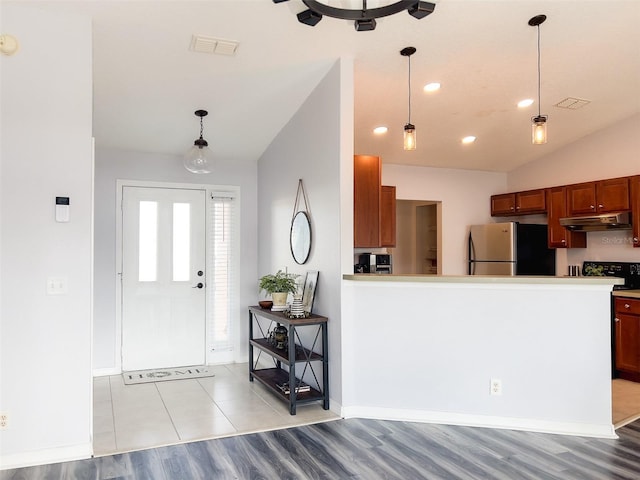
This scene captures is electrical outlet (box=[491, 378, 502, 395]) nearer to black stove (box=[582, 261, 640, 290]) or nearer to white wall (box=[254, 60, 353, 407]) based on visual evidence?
white wall (box=[254, 60, 353, 407])

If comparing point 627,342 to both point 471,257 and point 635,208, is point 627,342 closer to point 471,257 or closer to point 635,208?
point 635,208

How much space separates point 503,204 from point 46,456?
5691 millimetres

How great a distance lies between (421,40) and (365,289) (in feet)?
6.13

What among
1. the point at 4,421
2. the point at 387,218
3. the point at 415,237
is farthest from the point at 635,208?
the point at 4,421

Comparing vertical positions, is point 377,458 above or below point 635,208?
below

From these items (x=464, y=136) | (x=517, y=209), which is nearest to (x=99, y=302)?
(x=464, y=136)

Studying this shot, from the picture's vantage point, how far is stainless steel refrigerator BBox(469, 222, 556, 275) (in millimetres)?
5922

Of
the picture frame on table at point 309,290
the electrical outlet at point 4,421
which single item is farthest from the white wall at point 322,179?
the electrical outlet at point 4,421

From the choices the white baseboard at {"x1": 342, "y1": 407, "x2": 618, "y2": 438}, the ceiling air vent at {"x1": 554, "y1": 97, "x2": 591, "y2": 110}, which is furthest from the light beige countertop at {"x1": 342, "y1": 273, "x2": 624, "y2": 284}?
the ceiling air vent at {"x1": 554, "y1": 97, "x2": 591, "y2": 110}

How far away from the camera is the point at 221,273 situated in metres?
5.76

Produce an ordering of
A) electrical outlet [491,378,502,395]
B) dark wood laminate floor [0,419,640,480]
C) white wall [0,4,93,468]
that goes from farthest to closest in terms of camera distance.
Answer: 1. electrical outlet [491,378,502,395]
2. white wall [0,4,93,468]
3. dark wood laminate floor [0,419,640,480]

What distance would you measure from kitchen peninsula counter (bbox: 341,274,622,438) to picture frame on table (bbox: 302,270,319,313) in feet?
1.53

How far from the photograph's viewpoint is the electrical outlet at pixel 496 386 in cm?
352

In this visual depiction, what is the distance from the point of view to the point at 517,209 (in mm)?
6391
